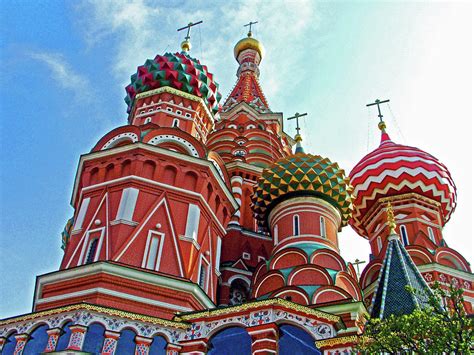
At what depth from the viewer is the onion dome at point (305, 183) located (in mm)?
16328

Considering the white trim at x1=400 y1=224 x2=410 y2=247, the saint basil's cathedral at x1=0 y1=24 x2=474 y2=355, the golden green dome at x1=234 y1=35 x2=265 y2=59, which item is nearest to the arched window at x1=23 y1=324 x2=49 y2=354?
the saint basil's cathedral at x1=0 y1=24 x2=474 y2=355

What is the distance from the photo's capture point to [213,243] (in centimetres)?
1507

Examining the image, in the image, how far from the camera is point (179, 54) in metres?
20.7

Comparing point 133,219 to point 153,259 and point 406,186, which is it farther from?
point 406,186

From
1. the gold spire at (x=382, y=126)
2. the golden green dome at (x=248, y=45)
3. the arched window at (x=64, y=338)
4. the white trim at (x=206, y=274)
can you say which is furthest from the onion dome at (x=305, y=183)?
the golden green dome at (x=248, y=45)

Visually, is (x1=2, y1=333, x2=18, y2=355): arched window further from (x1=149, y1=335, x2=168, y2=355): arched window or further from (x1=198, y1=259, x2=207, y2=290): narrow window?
(x1=198, y1=259, x2=207, y2=290): narrow window

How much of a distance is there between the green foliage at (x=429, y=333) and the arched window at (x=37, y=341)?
19.5ft

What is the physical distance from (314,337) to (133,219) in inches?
220

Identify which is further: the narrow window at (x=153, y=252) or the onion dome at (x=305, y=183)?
the onion dome at (x=305, y=183)

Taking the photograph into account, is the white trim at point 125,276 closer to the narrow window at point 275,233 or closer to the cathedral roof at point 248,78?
the narrow window at point 275,233

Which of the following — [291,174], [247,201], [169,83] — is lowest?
[291,174]

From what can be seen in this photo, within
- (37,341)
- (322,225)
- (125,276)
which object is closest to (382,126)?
(322,225)

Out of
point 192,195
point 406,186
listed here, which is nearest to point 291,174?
point 192,195

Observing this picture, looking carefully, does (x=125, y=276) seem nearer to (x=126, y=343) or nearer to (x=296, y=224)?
(x=126, y=343)
